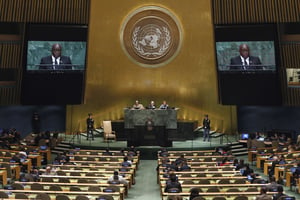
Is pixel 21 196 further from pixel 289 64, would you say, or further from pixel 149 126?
pixel 289 64

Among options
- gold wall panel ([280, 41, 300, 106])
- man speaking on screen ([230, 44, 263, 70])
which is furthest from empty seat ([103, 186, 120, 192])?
gold wall panel ([280, 41, 300, 106])

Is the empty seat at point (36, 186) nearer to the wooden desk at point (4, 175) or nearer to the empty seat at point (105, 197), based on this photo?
the empty seat at point (105, 197)

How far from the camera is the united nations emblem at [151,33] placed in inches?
933

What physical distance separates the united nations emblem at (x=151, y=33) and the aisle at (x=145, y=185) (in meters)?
8.47

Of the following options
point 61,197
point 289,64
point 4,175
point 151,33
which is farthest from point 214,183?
point 151,33

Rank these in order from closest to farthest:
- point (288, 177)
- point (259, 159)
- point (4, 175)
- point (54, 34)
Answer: point (4, 175) < point (288, 177) < point (259, 159) < point (54, 34)

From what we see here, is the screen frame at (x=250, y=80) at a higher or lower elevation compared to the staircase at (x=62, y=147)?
higher

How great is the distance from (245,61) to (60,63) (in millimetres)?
9738

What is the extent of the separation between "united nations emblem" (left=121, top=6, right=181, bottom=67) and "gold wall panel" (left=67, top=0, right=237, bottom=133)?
0.35 meters

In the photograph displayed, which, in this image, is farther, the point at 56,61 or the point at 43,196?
the point at 56,61

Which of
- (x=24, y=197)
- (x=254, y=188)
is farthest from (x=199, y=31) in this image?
→ (x=24, y=197)

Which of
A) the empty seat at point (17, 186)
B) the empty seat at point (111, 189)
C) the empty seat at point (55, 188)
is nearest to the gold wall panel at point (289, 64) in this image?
the empty seat at point (111, 189)

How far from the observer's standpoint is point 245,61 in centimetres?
2073

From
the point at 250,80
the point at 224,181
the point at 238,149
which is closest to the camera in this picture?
the point at 224,181
